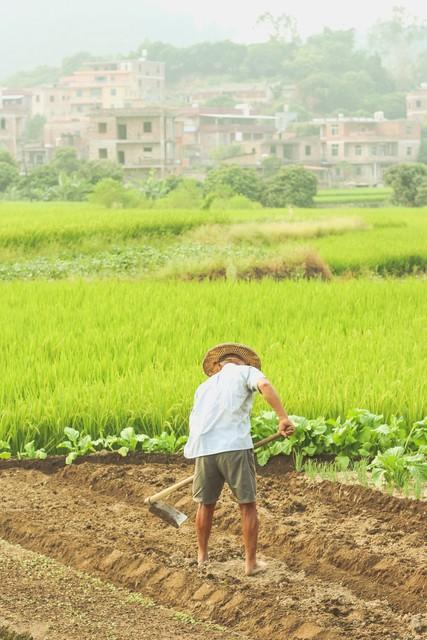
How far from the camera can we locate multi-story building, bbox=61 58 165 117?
11823cm

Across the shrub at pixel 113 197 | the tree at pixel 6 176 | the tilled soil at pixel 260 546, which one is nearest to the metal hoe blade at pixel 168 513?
the tilled soil at pixel 260 546

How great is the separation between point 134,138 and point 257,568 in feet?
191

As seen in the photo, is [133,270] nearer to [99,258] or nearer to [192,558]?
[99,258]

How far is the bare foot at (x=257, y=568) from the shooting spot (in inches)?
185

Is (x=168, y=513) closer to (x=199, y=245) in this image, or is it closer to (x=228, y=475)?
(x=228, y=475)

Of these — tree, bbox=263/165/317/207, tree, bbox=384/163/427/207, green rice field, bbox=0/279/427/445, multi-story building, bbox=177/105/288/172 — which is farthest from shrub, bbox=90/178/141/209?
multi-story building, bbox=177/105/288/172

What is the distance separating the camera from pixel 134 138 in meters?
62.0

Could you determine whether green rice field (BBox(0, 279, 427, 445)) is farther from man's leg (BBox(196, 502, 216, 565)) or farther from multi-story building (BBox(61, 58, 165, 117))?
multi-story building (BBox(61, 58, 165, 117))

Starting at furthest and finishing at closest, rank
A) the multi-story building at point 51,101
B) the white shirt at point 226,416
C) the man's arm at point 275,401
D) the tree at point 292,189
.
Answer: the multi-story building at point 51,101, the tree at point 292,189, the white shirt at point 226,416, the man's arm at point 275,401

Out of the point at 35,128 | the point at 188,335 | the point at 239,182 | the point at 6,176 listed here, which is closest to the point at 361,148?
the point at 6,176

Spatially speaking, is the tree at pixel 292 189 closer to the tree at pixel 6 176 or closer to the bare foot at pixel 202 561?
the tree at pixel 6 176

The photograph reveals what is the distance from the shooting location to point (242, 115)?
313ft

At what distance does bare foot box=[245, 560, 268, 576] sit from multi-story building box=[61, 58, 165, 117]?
113 meters

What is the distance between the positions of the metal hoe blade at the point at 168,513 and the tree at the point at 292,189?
4421 cm
